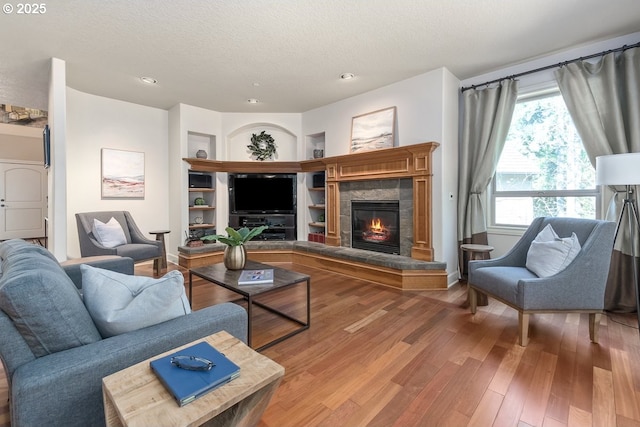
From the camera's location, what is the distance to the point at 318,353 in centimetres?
211

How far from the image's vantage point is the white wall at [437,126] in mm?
3564

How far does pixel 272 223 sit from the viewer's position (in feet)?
17.9

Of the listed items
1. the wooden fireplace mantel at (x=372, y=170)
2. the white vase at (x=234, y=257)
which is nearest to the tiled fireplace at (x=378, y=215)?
the wooden fireplace mantel at (x=372, y=170)

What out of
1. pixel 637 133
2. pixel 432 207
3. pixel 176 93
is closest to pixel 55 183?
pixel 176 93

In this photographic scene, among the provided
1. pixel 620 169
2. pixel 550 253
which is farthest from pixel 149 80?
pixel 620 169

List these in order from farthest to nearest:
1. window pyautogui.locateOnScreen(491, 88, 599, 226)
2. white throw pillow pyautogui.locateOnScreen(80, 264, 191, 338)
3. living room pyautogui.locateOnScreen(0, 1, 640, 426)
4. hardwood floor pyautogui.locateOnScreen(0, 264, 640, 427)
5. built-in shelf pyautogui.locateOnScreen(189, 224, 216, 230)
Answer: built-in shelf pyautogui.locateOnScreen(189, 224, 216, 230)
living room pyautogui.locateOnScreen(0, 1, 640, 426)
window pyautogui.locateOnScreen(491, 88, 599, 226)
hardwood floor pyautogui.locateOnScreen(0, 264, 640, 427)
white throw pillow pyautogui.locateOnScreen(80, 264, 191, 338)

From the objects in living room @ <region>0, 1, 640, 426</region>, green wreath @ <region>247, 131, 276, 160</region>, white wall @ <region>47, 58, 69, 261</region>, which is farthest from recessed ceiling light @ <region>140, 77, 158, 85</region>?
green wreath @ <region>247, 131, 276, 160</region>

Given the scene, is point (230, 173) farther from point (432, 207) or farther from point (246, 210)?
point (432, 207)

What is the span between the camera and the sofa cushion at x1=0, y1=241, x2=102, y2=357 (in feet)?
3.18

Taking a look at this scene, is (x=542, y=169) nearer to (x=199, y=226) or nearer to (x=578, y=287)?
(x=578, y=287)

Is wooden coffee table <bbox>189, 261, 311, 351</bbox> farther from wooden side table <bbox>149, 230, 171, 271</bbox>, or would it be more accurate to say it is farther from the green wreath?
the green wreath

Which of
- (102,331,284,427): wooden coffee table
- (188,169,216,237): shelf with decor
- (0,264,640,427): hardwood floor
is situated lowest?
(0,264,640,427): hardwood floor

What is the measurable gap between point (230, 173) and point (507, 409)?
4.95 metres

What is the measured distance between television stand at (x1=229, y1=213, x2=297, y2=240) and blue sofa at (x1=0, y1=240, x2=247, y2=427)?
4.22 metres
